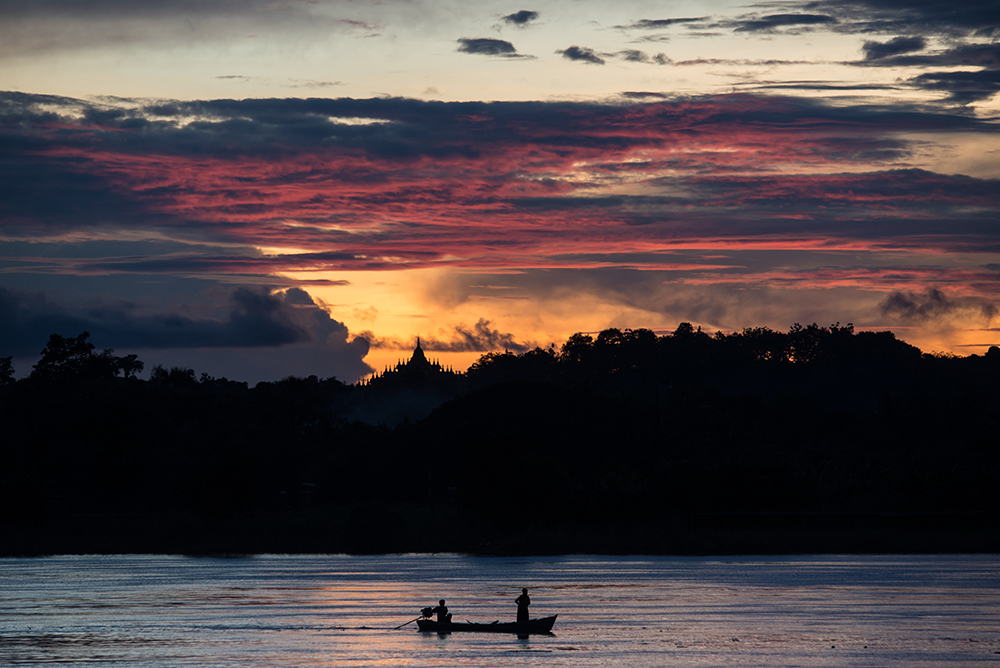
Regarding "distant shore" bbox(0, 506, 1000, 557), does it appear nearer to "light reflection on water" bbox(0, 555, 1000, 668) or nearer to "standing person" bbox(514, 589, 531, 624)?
"light reflection on water" bbox(0, 555, 1000, 668)

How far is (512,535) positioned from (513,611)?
135 feet

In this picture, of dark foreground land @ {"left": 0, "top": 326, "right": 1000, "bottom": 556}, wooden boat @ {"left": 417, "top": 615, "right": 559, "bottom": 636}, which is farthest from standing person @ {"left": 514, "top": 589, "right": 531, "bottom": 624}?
dark foreground land @ {"left": 0, "top": 326, "right": 1000, "bottom": 556}

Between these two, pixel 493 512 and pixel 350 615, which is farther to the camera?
pixel 493 512

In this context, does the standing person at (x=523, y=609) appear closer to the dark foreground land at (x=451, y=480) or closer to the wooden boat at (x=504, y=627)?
the wooden boat at (x=504, y=627)

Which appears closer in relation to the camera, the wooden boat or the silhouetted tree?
the wooden boat

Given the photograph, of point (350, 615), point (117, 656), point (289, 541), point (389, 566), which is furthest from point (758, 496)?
point (117, 656)

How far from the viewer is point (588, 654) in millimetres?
46594

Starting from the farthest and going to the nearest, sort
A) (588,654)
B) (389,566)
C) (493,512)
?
(493,512), (389,566), (588,654)

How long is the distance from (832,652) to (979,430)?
125m

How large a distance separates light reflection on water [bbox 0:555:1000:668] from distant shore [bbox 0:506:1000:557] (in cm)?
534

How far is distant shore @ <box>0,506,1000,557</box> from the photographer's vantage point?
3964 inches

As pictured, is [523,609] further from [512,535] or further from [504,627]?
[512,535]

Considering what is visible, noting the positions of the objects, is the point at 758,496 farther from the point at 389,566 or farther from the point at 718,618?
the point at 718,618

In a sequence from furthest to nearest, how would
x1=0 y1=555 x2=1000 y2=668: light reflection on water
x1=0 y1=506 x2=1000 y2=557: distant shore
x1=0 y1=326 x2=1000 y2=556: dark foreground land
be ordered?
x1=0 y1=326 x2=1000 y2=556: dark foreground land < x1=0 y1=506 x2=1000 y2=557: distant shore < x1=0 y1=555 x2=1000 y2=668: light reflection on water
